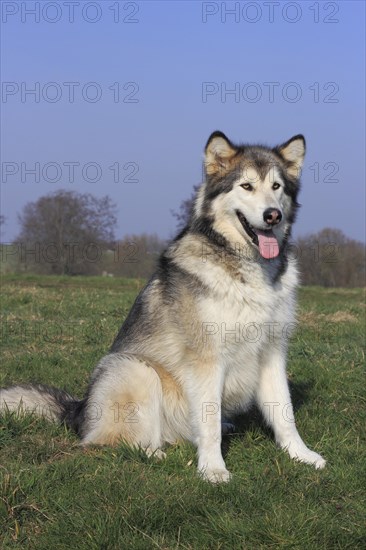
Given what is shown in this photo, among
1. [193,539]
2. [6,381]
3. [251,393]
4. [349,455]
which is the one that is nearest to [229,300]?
[251,393]

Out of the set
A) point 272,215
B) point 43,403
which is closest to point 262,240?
point 272,215

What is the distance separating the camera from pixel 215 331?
455 cm

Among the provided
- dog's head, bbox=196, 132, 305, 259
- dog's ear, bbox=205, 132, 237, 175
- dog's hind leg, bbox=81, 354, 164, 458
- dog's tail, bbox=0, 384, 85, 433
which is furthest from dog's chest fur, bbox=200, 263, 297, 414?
dog's tail, bbox=0, 384, 85, 433

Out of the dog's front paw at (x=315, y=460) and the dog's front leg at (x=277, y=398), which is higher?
the dog's front leg at (x=277, y=398)

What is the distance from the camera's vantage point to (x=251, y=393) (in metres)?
4.89

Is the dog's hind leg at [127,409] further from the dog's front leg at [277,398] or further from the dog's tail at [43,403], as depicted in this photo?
the dog's front leg at [277,398]

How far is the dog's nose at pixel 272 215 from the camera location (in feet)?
14.6

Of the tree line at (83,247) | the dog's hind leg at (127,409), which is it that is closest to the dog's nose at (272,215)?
the dog's hind leg at (127,409)

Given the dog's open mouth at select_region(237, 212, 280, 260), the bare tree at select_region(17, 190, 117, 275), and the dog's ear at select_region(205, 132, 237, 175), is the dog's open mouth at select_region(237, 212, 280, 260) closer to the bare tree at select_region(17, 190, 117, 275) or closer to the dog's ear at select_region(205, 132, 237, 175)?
the dog's ear at select_region(205, 132, 237, 175)

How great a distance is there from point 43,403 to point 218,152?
2.33 m

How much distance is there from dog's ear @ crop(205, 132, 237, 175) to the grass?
2019 millimetres

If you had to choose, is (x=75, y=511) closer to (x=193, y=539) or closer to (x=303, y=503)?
(x=193, y=539)

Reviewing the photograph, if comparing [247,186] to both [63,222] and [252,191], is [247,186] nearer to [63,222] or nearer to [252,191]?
[252,191]

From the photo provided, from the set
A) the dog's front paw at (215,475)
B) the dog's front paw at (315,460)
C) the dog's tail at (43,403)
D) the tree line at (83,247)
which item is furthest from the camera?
the tree line at (83,247)
